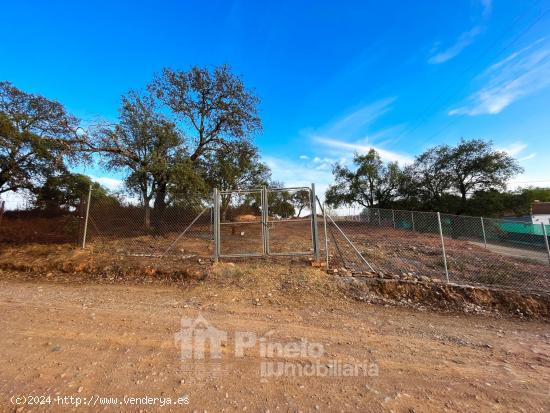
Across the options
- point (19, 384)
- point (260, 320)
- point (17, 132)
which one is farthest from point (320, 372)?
point (17, 132)

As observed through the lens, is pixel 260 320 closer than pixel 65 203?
Yes

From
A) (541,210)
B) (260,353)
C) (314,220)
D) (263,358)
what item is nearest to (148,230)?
(314,220)

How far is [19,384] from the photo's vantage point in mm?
2480

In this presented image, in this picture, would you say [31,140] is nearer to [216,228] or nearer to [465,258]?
[216,228]

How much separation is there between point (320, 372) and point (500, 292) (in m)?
5.72

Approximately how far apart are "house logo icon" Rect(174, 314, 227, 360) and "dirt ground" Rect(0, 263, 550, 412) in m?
0.08

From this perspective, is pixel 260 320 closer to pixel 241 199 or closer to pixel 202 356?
pixel 202 356

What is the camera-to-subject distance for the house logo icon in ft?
10.5

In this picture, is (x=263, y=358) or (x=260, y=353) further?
(x=260, y=353)

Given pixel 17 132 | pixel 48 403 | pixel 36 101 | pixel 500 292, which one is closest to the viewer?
pixel 48 403

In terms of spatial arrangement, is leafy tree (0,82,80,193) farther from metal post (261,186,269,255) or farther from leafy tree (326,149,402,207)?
leafy tree (326,149,402,207)

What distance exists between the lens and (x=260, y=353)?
10.7 ft

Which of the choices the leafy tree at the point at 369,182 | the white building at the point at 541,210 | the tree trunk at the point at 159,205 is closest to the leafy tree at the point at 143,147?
the tree trunk at the point at 159,205

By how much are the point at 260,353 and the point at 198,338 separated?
98cm
